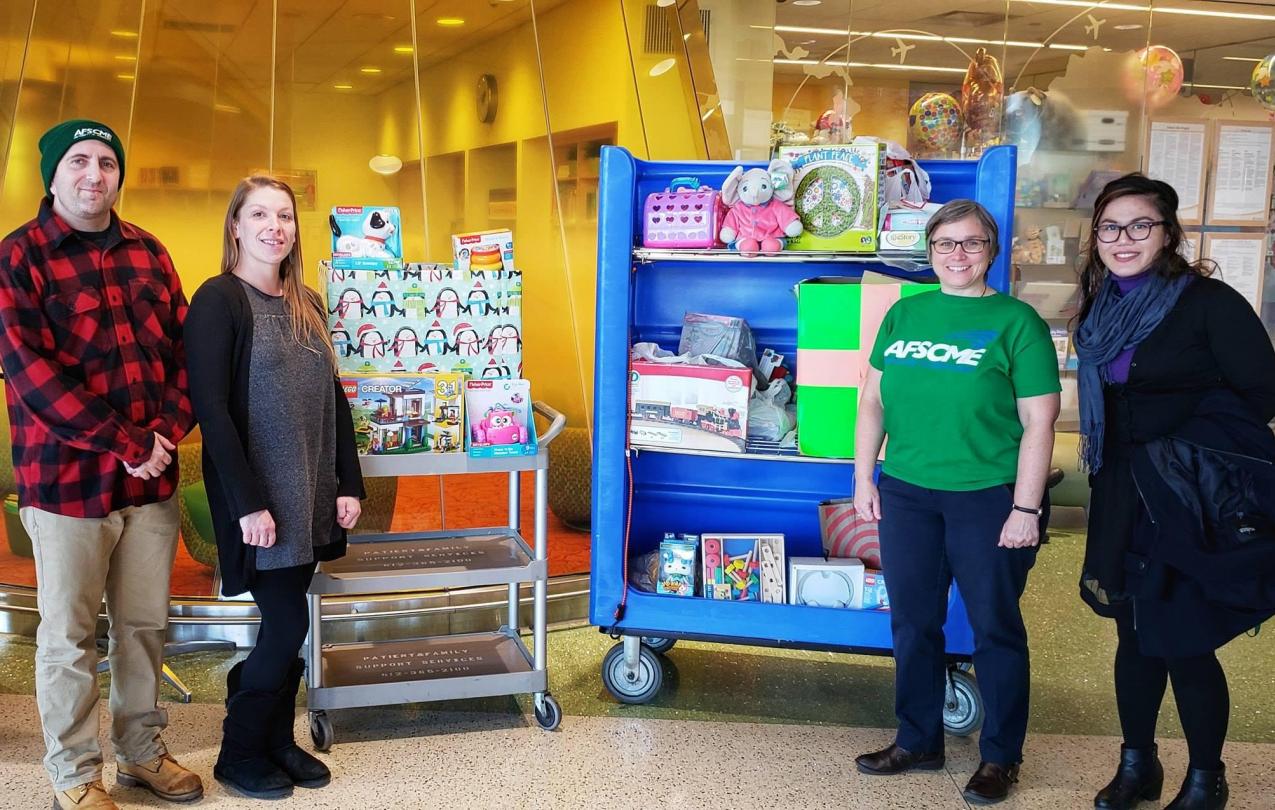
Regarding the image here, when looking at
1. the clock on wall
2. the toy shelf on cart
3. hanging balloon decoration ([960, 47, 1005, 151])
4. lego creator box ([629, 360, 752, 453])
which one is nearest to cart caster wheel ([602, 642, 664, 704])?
the toy shelf on cart

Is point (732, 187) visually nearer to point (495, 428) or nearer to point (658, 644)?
point (495, 428)

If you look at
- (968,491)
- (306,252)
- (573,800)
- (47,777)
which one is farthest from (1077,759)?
(306,252)

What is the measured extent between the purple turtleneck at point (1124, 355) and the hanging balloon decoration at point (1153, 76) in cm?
434

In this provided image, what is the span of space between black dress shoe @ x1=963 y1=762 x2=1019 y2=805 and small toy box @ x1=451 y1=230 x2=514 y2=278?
6.05 feet

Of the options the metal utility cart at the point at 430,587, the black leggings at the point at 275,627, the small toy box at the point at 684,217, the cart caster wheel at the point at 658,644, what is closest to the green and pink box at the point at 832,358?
the small toy box at the point at 684,217

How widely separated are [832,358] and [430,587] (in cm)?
133

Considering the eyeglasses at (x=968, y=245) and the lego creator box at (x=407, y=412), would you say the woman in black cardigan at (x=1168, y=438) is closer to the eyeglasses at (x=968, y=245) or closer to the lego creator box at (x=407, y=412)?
the eyeglasses at (x=968, y=245)

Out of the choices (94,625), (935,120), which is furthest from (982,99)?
(94,625)

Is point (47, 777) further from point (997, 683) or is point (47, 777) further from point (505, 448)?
point (997, 683)

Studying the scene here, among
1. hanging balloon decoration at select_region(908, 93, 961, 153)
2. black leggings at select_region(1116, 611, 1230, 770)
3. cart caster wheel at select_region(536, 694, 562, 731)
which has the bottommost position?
cart caster wheel at select_region(536, 694, 562, 731)

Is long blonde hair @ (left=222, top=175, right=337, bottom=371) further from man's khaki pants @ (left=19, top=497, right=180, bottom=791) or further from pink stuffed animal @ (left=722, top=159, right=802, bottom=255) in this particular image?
pink stuffed animal @ (left=722, top=159, right=802, bottom=255)

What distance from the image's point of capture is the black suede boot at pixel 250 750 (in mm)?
2619

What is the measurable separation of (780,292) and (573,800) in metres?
1.59

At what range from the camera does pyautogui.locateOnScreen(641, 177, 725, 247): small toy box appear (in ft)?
9.64
